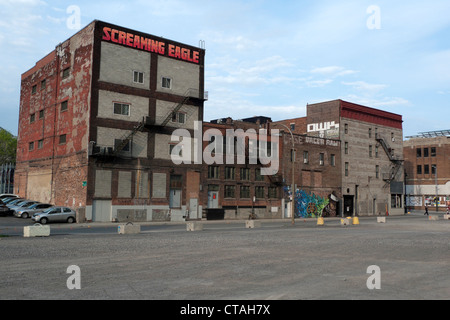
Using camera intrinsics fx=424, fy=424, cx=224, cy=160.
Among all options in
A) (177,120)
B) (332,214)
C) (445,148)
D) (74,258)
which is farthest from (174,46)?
(445,148)

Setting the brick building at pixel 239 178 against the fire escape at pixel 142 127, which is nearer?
the fire escape at pixel 142 127

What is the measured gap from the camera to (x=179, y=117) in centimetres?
4944

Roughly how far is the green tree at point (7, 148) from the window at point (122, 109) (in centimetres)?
5073

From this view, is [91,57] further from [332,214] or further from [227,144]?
[332,214]

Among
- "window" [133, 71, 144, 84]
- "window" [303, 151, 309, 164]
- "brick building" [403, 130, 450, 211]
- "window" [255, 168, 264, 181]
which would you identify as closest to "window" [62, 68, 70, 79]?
"window" [133, 71, 144, 84]

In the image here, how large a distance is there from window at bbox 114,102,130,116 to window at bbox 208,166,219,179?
39.2ft

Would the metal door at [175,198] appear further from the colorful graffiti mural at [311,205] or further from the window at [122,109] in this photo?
the colorful graffiti mural at [311,205]

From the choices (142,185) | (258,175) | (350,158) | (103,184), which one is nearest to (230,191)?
(258,175)

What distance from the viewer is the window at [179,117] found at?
1927 inches

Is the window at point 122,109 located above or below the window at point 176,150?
above

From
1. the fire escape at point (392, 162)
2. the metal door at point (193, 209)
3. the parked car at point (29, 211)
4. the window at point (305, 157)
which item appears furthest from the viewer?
the fire escape at point (392, 162)

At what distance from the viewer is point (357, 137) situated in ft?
229

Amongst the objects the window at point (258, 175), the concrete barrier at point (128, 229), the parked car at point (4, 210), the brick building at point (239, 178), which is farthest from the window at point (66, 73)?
the concrete barrier at point (128, 229)

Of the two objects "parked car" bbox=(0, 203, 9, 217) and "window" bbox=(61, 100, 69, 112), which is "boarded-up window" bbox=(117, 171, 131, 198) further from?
"parked car" bbox=(0, 203, 9, 217)
